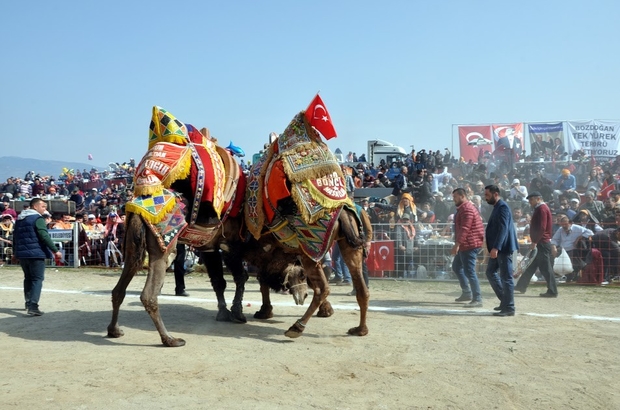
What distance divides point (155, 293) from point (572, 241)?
9.46 metres

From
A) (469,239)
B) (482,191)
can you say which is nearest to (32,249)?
(469,239)

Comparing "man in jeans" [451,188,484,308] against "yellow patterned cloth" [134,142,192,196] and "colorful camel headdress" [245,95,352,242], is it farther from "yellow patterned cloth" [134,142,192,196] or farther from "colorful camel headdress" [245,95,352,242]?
"yellow patterned cloth" [134,142,192,196]

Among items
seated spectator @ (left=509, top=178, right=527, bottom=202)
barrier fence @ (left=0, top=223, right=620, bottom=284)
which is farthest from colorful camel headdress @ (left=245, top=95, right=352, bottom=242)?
seated spectator @ (left=509, top=178, right=527, bottom=202)

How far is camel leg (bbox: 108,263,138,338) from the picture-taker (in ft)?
21.8

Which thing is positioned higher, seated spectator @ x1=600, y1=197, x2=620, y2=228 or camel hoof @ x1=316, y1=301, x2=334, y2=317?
seated spectator @ x1=600, y1=197, x2=620, y2=228

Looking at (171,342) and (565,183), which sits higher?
(565,183)

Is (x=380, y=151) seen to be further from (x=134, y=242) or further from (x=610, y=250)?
(x=134, y=242)

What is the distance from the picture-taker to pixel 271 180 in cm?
722

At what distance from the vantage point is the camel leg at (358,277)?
715 cm

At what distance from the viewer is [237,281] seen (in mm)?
8102

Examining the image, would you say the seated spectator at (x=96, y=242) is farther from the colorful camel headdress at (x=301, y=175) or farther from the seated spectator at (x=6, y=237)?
the colorful camel headdress at (x=301, y=175)

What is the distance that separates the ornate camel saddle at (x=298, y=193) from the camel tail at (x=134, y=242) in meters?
1.50

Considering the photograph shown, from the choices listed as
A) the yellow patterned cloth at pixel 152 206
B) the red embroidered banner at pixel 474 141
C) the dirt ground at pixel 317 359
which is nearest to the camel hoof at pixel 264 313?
the dirt ground at pixel 317 359

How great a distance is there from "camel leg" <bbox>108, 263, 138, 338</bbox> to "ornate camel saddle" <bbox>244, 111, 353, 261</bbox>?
63.6 inches
